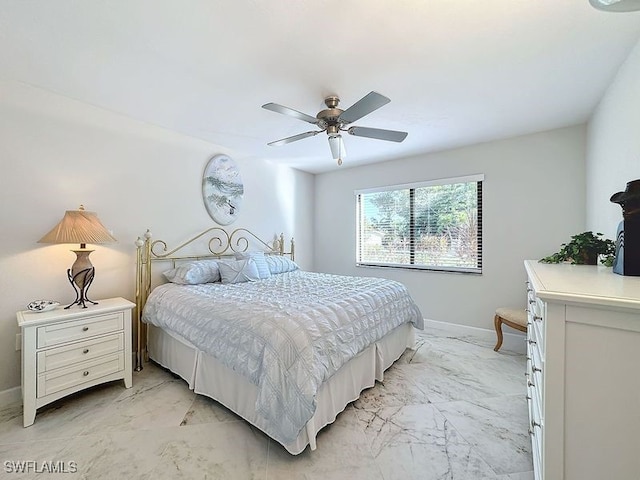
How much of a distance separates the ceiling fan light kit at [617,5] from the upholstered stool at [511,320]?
8.45 ft

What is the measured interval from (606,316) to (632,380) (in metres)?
0.20

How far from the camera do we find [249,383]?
1906mm

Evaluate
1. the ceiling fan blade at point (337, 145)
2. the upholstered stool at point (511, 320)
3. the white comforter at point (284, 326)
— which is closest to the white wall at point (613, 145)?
the upholstered stool at point (511, 320)

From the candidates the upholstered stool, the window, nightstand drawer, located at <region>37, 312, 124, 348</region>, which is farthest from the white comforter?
the window

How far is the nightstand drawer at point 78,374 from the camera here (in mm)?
1983

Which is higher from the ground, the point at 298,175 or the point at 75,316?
the point at 298,175

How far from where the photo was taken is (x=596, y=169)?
2.56m

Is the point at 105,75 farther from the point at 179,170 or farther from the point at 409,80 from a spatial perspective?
the point at 409,80

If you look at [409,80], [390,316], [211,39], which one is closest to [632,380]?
[390,316]

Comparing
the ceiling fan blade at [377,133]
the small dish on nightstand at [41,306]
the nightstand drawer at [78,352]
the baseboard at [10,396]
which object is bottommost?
the baseboard at [10,396]

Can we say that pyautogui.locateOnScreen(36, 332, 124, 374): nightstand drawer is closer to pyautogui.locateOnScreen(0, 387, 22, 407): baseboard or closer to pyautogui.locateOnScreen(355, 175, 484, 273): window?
pyautogui.locateOnScreen(0, 387, 22, 407): baseboard

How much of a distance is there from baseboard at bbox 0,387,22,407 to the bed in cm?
82

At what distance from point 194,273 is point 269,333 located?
1.62 meters

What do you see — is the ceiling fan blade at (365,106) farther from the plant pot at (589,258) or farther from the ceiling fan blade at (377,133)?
the plant pot at (589,258)
